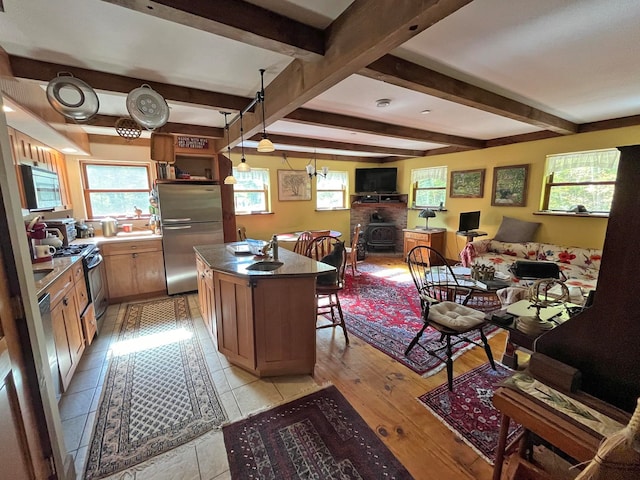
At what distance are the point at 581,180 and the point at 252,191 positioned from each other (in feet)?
18.2

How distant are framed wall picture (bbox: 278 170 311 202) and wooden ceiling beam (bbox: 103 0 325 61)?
425 centimetres

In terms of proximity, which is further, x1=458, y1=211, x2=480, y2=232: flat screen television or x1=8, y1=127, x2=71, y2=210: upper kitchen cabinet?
x1=458, y1=211, x2=480, y2=232: flat screen television

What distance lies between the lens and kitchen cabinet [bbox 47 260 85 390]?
1.93 meters

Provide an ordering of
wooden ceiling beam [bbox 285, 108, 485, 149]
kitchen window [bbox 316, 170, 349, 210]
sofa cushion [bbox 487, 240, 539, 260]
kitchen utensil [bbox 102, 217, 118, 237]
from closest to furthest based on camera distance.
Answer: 1. wooden ceiling beam [bbox 285, 108, 485, 149]
2. kitchen utensil [bbox 102, 217, 118, 237]
3. sofa cushion [bbox 487, 240, 539, 260]
4. kitchen window [bbox 316, 170, 349, 210]

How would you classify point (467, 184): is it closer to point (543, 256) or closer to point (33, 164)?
point (543, 256)

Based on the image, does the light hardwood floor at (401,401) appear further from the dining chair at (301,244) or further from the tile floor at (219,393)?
the dining chair at (301,244)

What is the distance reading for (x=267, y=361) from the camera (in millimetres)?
2166

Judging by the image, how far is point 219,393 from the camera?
204 cm

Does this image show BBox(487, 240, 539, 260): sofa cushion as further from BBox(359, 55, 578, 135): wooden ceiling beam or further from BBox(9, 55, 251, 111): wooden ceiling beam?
BBox(9, 55, 251, 111): wooden ceiling beam

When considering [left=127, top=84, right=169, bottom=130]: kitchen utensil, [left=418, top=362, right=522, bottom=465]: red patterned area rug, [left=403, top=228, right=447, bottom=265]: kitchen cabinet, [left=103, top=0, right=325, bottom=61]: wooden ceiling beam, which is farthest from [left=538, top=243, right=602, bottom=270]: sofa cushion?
[left=127, top=84, right=169, bottom=130]: kitchen utensil

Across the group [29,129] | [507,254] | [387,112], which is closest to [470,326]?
[387,112]

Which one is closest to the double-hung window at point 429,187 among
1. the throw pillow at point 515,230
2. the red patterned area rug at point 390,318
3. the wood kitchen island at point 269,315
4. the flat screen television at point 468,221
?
the flat screen television at point 468,221

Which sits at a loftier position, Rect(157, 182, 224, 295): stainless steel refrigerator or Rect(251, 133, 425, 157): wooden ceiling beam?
Rect(251, 133, 425, 157): wooden ceiling beam

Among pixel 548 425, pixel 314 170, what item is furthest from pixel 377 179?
pixel 548 425
